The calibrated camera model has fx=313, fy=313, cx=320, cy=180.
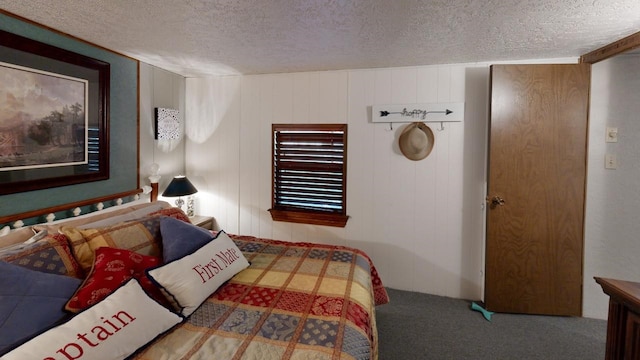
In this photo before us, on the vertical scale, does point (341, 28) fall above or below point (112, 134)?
above

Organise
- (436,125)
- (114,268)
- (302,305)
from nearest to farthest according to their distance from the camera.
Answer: (114,268) → (302,305) → (436,125)

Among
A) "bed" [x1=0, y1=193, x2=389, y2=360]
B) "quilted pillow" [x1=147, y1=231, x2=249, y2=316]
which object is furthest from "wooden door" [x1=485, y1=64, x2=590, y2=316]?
"quilted pillow" [x1=147, y1=231, x2=249, y2=316]

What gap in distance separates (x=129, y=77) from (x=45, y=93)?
2.60ft

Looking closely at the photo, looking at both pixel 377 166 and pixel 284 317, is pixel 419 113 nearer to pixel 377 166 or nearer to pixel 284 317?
pixel 377 166

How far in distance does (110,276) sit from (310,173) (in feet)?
7.05

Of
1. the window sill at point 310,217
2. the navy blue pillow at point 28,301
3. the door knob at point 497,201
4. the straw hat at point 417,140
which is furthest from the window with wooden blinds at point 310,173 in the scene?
the navy blue pillow at point 28,301

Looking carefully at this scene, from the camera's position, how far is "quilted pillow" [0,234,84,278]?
1.39m

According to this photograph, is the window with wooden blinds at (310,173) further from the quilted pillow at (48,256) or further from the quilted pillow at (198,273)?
the quilted pillow at (48,256)

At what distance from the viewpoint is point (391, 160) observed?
3092 mm

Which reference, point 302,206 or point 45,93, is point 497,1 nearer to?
point 302,206

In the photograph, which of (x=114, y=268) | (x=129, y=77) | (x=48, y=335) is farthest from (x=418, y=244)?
(x=129, y=77)

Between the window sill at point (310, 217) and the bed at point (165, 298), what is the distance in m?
1.08

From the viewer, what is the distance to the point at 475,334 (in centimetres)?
243

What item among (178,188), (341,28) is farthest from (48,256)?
(341,28)
